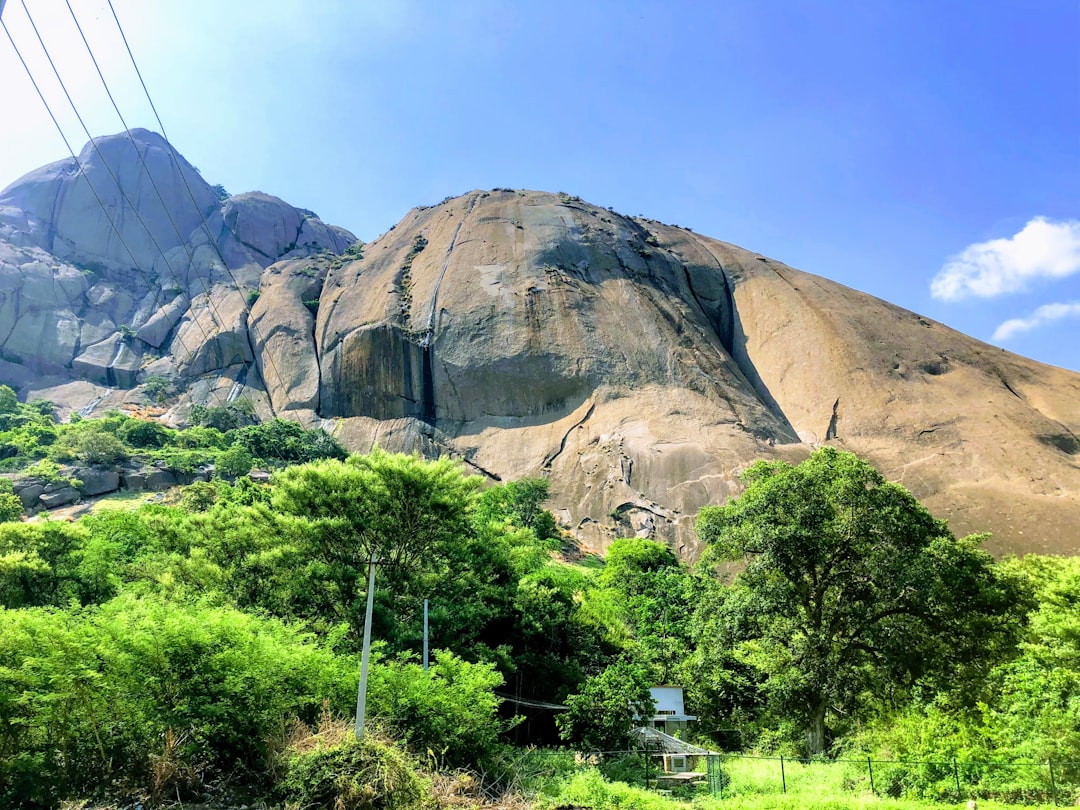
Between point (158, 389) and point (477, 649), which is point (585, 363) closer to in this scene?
point (477, 649)

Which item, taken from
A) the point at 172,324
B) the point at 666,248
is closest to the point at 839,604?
the point at 666,248

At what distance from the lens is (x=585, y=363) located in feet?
185

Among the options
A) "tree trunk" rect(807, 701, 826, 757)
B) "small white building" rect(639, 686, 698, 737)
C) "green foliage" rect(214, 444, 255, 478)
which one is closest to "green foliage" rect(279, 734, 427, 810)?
"tree trunk" rect(807, 701, 826, 757)

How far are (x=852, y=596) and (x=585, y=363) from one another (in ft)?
120

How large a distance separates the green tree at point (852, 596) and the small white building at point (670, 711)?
4.56 meters

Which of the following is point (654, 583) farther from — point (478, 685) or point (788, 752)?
point (478, 685)

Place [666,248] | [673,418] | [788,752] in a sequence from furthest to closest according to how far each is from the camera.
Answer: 1. [666,248]
2. [673,418]
3. [788,752]

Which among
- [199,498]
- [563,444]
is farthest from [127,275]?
[563,444]

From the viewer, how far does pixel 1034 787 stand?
45.3 feet

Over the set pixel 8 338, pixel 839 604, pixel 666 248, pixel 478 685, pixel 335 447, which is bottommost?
pixel 478 685

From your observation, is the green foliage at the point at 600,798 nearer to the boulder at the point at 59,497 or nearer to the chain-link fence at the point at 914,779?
the chain-link fence at the point at 914,779

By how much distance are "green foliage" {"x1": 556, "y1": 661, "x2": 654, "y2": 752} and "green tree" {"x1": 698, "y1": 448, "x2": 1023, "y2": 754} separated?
11.0ft

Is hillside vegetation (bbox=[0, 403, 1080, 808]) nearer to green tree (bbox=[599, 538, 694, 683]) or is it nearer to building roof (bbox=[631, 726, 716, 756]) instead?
green tree (bbox=[599, 538, 694, 683])

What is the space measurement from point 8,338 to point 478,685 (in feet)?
266
